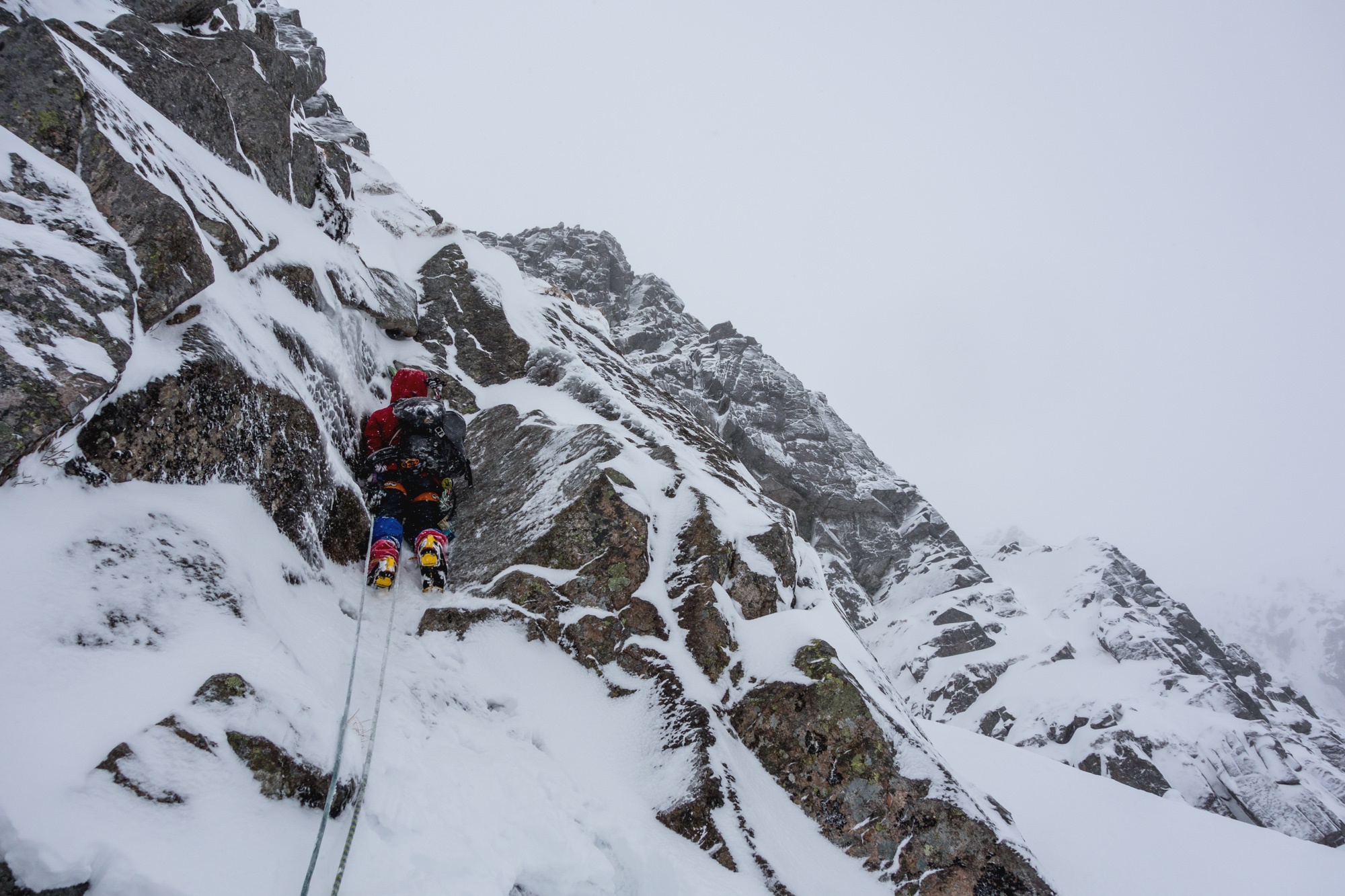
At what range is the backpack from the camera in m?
9.50

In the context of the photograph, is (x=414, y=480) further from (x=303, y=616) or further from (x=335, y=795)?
(x=335, y=795)

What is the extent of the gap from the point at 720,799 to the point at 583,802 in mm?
1626

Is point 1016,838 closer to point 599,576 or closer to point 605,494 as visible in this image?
point 599,576

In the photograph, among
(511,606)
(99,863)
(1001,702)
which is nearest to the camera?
(99,863)

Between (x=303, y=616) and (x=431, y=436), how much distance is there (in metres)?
4.12

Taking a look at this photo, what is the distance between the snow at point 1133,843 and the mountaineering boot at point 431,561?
8.69m

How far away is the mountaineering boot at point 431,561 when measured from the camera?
8.37m

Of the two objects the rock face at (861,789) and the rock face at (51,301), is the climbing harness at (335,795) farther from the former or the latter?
the rock face at (861,789)

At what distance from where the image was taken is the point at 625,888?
5191mm

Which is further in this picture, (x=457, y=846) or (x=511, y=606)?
(x=511, y=606)

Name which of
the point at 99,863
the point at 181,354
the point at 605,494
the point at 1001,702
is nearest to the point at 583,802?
the point at 99,863

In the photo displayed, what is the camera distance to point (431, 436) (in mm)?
9750

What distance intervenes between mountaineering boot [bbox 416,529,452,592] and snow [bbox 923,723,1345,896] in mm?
8687

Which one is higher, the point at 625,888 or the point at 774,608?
the point at 774,608
